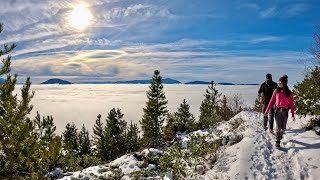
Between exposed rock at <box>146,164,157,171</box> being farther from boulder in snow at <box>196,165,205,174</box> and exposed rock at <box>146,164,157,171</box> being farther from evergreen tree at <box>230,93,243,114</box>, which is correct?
evergreen tree at <box>230,93,243,114</box>

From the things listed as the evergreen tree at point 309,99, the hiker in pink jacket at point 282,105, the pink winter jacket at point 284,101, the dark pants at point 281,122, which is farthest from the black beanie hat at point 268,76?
the dark pants at point 281,122

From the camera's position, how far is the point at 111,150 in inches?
1960

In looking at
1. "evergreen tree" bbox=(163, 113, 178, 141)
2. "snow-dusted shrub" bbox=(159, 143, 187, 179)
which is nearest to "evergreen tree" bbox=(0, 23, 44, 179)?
"snow-dusted shrub" bbox=(159, 143, 187, 179)

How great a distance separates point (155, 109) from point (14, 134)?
39680mm

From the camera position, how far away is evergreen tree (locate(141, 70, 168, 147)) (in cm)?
4841

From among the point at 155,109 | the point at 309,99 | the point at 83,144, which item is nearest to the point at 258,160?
the point at 309,99

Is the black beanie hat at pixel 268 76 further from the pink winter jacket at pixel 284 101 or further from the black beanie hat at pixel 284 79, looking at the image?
the pink winter jacket at pixel 284 101

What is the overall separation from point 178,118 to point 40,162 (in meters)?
43.6

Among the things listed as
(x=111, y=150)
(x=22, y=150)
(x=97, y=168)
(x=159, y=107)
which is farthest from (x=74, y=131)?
(x=22, y=150)

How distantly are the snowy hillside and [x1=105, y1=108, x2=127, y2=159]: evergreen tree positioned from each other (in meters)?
34.2

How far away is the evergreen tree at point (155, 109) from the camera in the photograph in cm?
4841

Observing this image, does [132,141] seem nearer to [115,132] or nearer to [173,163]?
[115,132]

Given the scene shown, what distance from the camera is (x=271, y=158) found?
35.9 feet

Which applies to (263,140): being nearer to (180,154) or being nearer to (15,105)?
(180,154)
